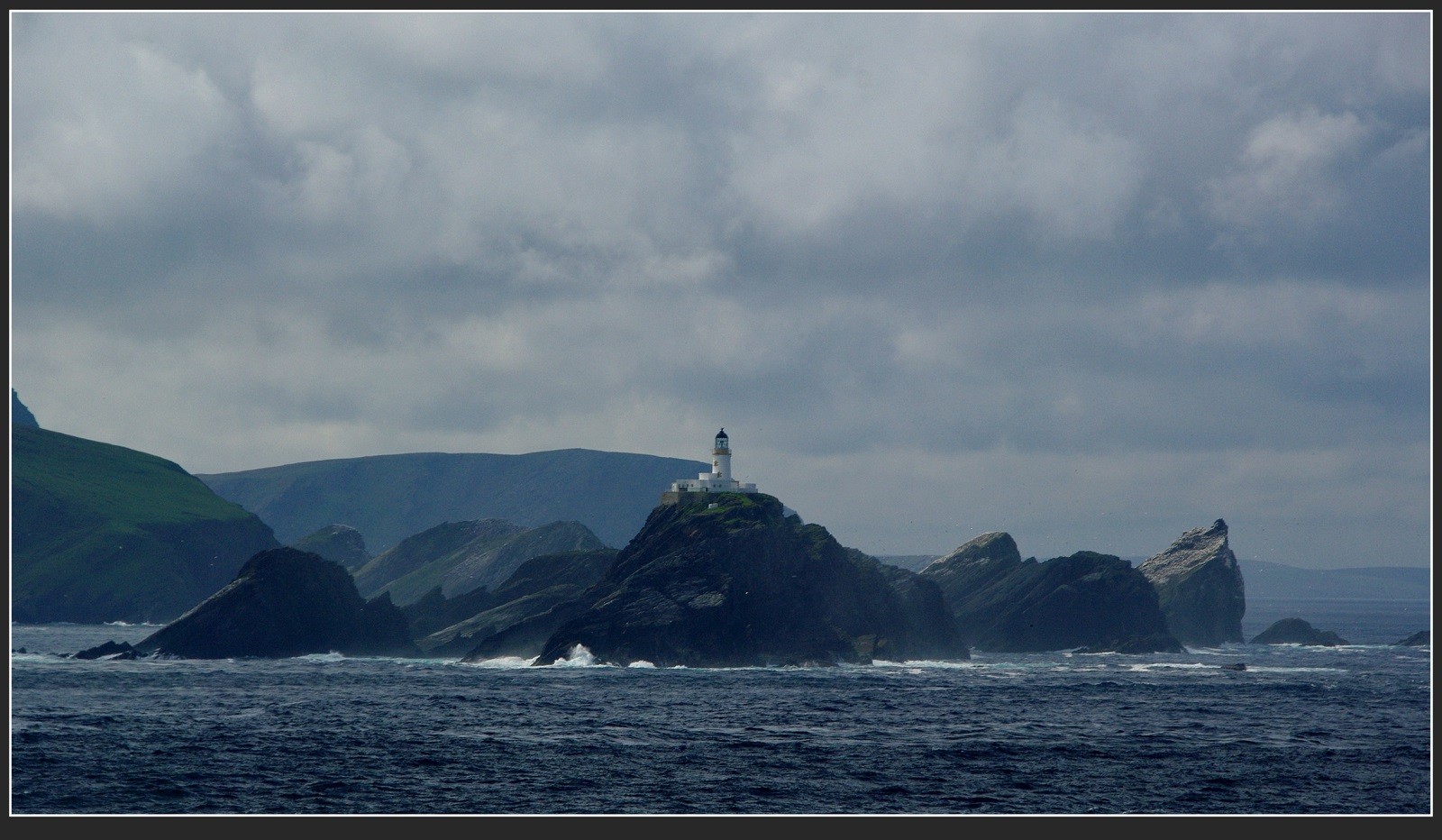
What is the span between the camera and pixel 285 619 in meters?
174

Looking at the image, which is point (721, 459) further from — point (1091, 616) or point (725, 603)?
point (1091, 616)

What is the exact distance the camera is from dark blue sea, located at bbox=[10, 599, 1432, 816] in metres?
67.9

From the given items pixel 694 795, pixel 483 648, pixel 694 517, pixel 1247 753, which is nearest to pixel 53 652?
pixel 483 648

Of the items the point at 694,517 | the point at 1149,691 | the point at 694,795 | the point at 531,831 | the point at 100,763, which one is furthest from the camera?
the point at 694,517

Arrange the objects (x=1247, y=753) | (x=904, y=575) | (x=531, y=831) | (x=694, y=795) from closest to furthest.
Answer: (x=531, y=831), (x=694, y=795), (x=1247, y=753), (x=904, y=575)

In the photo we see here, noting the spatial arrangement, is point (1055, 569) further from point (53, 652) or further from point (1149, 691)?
point (53, 652)

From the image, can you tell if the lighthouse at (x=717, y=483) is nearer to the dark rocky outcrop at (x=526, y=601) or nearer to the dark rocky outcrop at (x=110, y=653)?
the dark rocky outcrop at (x=526, y=601)

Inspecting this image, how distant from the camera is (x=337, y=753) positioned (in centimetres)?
8138

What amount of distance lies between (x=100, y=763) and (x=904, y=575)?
122208 millimetres

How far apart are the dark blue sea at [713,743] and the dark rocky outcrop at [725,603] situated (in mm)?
7599

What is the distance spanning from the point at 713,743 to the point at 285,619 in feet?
341

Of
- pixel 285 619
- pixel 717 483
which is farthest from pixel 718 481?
pixel 285 619

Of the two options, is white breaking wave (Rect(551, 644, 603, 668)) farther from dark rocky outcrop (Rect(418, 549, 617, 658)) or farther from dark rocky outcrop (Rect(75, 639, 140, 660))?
dark rocky outcrop (Rect(75, 639, 140, 660))

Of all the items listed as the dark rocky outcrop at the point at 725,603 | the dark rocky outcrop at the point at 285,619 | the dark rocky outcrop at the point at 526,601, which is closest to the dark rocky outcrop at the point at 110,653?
the dark rocky outcrop at the point at 285,619
